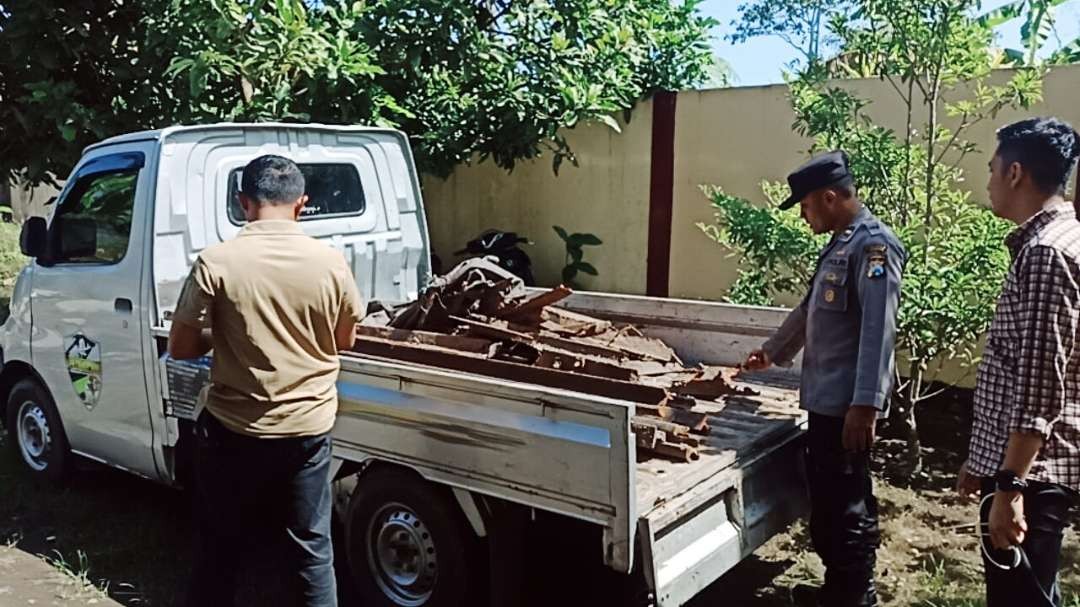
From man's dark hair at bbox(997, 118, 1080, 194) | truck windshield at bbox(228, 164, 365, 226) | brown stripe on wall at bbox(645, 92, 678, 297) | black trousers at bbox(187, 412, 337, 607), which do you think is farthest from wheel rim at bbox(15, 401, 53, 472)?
brown stripe on wall at bbox(645, 92, 678, 297)

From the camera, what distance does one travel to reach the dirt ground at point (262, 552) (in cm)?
418

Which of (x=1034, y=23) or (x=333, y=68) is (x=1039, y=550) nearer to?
(x=1034, y=23)

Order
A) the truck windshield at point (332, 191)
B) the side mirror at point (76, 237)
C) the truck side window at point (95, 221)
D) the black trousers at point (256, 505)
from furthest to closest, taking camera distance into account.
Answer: the truck windshield at point (332, 191), the side mirror at point (76, 237), the truck side window at point (95, 221), the black trousers at point (256, 505)

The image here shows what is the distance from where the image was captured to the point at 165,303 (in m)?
4.47

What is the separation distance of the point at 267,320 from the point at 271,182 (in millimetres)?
477

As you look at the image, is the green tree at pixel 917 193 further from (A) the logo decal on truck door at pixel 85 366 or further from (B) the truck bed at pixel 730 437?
(A) the logo decal on truck door at pixel 85 366

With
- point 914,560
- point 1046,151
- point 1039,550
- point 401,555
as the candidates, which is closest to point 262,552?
point 401,555

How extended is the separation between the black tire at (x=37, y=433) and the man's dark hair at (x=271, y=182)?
2874 millimetres

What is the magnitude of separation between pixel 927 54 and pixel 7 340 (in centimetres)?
548

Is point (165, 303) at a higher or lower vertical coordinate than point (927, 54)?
lower

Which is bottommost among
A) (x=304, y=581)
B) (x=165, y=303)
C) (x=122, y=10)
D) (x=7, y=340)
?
(x=304, y=581)

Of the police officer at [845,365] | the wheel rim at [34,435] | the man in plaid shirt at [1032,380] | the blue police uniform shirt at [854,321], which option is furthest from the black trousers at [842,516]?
the wheel rim at [34,435]

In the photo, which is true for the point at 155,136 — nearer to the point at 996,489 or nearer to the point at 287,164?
the point at 287,164

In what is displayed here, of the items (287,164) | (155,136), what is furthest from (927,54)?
(155,136)
